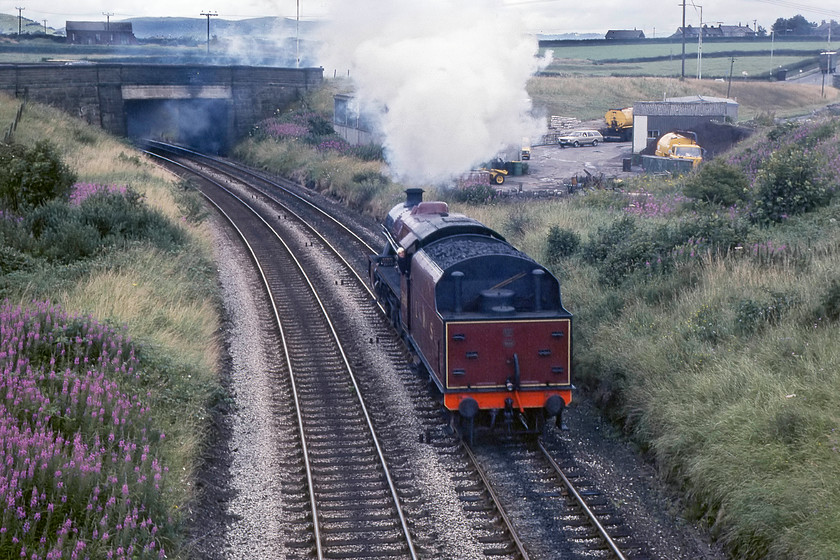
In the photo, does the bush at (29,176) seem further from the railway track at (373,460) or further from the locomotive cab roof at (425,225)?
the locomotive cab roof at (425,225)

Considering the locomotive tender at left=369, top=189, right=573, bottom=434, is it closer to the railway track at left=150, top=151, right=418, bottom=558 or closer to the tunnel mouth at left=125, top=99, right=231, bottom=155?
the railway track at left=150, top=151, right=418, bottom=558

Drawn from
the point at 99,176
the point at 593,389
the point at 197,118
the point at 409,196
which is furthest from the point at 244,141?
the point at 593,389

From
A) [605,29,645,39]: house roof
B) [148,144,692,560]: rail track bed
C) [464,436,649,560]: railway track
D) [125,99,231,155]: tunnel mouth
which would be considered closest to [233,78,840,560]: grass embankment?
[464,436,649,560]: railway track

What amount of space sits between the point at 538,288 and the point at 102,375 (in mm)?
6000

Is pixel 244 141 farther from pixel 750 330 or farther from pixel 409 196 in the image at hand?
pixel 750 330

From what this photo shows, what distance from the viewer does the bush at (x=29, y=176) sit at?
20.2 m

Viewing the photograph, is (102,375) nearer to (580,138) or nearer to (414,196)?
(414,196)

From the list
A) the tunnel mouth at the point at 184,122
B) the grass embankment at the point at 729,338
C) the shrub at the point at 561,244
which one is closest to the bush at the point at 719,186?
the grass embankment at the point at 729,338

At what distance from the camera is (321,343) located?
54.8 feet

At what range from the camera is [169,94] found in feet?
171

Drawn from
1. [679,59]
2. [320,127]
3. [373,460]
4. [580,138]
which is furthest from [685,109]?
[679,59]

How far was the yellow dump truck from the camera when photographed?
37878 millimetres

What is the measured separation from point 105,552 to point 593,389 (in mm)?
8488

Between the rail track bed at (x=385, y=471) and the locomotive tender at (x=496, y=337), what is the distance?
0.82m
